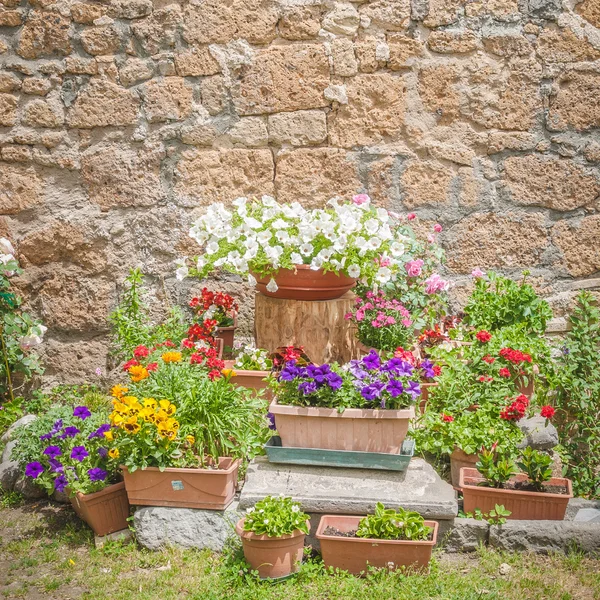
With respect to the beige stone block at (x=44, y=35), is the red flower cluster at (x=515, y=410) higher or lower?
lower

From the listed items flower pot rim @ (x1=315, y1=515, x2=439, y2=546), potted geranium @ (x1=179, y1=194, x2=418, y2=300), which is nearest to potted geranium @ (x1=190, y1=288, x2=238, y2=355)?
potted geranium @ (x1=179, y1=194, x2=418, y2=300)

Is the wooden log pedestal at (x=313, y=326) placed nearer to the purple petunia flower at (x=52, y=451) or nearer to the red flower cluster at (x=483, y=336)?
the red flower cluster at (x=483, y=336)

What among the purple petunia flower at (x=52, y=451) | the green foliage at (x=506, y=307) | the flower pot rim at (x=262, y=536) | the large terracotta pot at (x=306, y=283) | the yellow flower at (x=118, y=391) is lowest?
the flower pot rim at (x=262, y=536)

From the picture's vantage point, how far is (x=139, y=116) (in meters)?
4.79

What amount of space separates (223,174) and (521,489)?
8.33 ft

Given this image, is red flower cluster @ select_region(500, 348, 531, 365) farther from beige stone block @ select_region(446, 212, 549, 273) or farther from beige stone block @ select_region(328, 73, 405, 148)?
beige stone block @ select_region(328, 73, 405, 148)

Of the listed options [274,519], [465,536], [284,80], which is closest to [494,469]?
[465,536]

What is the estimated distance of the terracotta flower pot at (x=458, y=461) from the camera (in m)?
3.68

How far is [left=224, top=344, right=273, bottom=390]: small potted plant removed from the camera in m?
4.19

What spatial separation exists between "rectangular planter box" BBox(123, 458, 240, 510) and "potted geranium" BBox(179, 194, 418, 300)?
1103 mm

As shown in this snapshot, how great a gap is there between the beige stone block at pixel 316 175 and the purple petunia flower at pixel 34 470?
7.09ft

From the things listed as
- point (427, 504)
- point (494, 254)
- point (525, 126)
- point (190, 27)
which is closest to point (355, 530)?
point (427, 504)

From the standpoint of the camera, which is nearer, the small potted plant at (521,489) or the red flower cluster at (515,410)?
the small potted plant at (521,489)

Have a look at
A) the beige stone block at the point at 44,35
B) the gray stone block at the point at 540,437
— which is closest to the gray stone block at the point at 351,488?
the gray stone block at the point at 540,437
